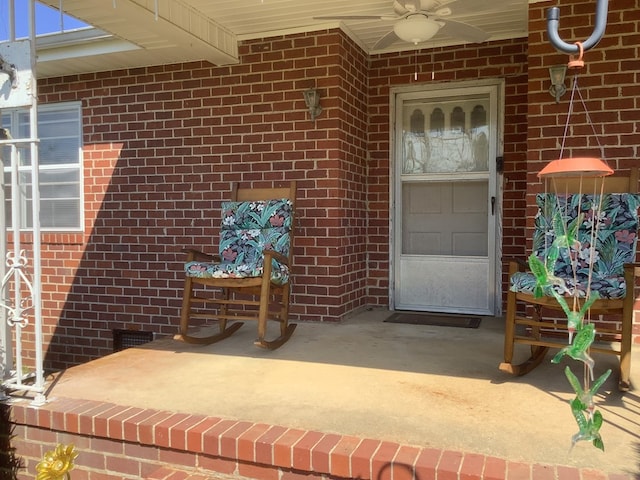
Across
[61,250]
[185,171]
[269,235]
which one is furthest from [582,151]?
[61,250]

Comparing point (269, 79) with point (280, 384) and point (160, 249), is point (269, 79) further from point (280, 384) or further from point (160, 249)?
point (280, 384)

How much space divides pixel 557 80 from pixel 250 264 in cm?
229

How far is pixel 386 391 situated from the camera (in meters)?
2.47

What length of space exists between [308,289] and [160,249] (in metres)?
1.41

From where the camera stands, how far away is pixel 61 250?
501 centimetres

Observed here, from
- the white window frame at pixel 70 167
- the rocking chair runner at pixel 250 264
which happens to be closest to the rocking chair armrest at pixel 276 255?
the rocking chair runner at pixel 250 264

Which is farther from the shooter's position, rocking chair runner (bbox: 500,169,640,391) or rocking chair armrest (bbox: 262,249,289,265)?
rocking chair armrest (bbox: 262,249,289,265)

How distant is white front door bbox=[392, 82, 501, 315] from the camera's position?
441cm

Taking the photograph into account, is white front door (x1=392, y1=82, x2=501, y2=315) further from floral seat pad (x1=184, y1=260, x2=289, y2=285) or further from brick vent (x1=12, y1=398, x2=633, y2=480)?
brick vent (x1=12, y1=398, x2=633, y2=480)

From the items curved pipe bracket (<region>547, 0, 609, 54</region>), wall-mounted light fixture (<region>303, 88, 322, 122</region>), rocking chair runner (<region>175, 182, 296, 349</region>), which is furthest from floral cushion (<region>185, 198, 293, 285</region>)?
curved pipe bracket (<region>547, 0, 609, 54</region>)

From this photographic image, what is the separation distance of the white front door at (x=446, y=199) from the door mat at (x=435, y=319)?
184mm

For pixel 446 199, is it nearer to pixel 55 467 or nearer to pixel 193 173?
pixel 193 173

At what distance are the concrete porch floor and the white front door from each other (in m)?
0.97

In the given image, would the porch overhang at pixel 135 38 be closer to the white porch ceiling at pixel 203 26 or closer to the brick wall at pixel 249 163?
the white porch ceiling at pixel 203 26
